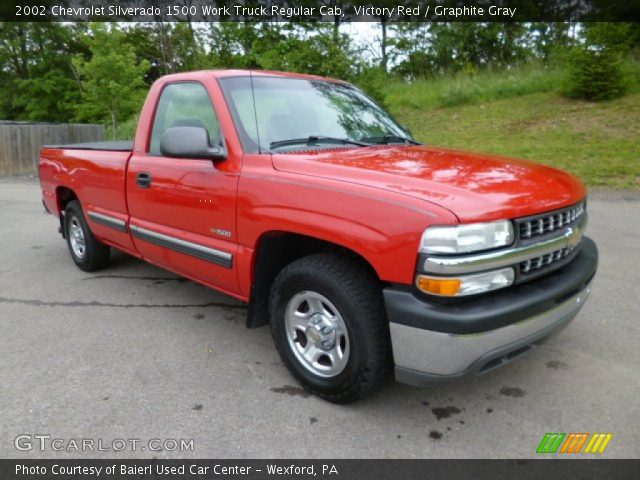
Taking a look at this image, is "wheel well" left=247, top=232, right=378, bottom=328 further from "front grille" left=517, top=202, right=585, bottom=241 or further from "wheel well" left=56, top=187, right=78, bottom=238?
"wheel well" left=56, top=187, right=78, bottom=238

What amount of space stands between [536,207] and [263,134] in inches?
66.1

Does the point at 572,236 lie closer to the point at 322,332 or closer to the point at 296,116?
the point at 322,332

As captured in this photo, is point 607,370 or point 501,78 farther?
point 501,78

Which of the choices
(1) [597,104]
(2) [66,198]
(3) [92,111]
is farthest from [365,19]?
(2) [66,198]

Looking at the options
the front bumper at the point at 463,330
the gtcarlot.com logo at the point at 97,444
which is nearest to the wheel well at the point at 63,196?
the gtcarlot.com logo at the point at 97,444

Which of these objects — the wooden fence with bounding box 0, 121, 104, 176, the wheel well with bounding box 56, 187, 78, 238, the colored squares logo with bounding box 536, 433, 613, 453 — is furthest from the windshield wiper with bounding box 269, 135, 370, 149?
the wooden fence with bounding box 0, 121, 104, 176

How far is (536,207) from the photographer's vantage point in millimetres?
2359

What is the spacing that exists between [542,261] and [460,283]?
0.59 meters

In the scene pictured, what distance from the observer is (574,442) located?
2414mm

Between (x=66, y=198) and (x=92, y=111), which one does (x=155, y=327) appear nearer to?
(x=66, y=198)

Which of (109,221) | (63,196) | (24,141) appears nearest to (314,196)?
(109,221)

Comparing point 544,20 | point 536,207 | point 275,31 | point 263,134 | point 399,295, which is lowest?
point 399,295

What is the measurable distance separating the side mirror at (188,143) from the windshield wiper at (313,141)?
403 millimetres
